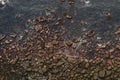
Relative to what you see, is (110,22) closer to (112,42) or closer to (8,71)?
(112,42)

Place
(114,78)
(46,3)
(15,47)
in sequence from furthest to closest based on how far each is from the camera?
(46,3), (15,47), (114,78)

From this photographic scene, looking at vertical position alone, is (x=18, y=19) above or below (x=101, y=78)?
above

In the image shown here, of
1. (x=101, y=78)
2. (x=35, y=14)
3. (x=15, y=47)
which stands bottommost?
(x=101, y=78)

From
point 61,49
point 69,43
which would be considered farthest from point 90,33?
point 61,49

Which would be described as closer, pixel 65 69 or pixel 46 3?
pixel 65 69

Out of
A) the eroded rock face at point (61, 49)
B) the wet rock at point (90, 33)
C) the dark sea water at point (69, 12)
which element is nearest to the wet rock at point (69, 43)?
the eroded rock face at point (61, 49)

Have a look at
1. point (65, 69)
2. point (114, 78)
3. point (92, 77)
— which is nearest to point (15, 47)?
point (65, 69)

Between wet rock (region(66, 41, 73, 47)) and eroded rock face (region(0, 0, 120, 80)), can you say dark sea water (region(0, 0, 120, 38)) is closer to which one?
eroded rock face (region(0, 0, 120, 80))

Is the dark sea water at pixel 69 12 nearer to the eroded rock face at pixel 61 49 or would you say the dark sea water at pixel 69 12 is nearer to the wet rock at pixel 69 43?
the eroded rock face at pixel 61 49

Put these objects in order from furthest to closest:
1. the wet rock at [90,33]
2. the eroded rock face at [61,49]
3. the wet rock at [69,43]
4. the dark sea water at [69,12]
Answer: the dark sea water at [69,12] < the wet rock at [90,33] < the wet rock at [69,43] < the eroded rock face at [61,49]
